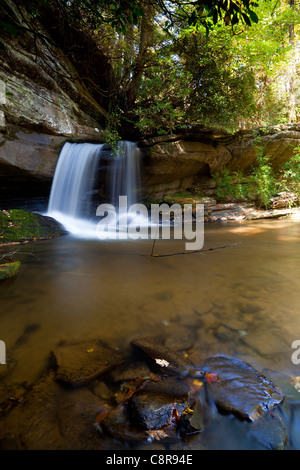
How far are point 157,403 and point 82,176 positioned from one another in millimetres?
8420

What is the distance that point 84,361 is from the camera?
53.7 inches

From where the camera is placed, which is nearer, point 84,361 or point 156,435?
point 156,435

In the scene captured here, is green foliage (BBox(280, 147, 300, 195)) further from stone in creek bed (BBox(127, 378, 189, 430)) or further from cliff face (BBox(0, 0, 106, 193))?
stone in creek bed (BBox(127, 378, 189, 430))

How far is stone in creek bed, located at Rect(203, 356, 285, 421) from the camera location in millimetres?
1062

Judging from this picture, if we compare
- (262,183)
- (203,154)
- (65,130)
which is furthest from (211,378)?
(262,183)

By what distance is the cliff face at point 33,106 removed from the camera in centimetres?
608

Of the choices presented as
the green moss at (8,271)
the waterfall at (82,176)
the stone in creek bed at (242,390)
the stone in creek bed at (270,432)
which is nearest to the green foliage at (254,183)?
the waterfall at (82,176)

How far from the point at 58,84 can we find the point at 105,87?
6.89 ft

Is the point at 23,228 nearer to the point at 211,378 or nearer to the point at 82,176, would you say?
the point at 82,176

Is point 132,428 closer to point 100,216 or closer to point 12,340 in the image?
point 12,340

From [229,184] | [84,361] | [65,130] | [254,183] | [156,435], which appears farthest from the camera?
[229,184]

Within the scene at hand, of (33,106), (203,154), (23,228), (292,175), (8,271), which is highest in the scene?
(33,106)

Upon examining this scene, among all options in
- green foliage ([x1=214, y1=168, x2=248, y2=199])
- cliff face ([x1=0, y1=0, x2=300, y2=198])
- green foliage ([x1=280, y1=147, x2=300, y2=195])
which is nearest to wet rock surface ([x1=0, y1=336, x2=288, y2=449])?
cliff face ([x1=0, y1=0, x2=300, y2=198])
